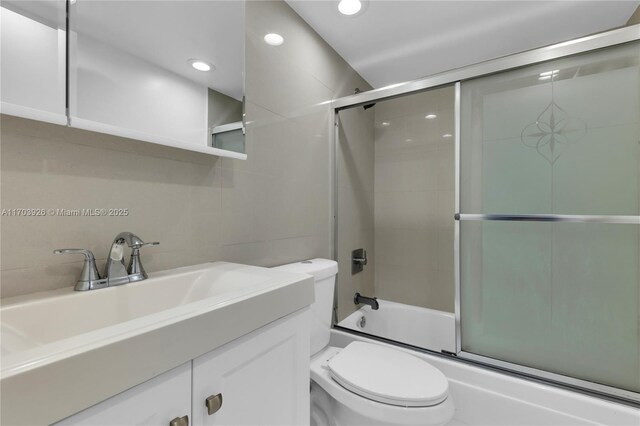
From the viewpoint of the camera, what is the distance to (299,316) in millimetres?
856

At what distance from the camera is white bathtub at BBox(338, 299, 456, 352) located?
2.08 metres

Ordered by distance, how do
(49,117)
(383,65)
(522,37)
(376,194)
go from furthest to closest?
(376,194) < (383,65) < (522,37) < (49,117)

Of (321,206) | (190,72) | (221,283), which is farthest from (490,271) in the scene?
(190,72)

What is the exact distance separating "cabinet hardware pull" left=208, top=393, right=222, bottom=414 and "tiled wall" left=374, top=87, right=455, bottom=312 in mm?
2031

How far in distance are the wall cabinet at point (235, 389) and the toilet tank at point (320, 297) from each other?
464mm

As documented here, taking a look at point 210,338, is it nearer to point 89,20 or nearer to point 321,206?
point 89,20

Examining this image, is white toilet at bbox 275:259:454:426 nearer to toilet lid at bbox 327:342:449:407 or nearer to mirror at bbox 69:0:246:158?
toilet lid at bbox 327:342:449:407

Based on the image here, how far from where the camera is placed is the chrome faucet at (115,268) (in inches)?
29.2

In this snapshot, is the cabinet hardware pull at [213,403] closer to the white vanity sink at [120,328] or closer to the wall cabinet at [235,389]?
the wall cabinet at [235,389]

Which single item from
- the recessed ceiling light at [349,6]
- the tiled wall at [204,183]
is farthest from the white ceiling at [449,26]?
the tiled wall at [204,183]

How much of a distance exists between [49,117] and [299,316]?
2.63ft

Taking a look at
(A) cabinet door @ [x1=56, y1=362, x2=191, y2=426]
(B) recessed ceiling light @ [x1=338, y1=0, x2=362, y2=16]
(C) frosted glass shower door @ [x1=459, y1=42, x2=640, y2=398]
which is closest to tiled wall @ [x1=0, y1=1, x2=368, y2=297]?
(B) recessed ceiling light @ [x1=338, y1=0, x2=362, y2=16]

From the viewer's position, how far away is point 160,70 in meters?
0.94

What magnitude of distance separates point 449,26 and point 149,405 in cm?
213
